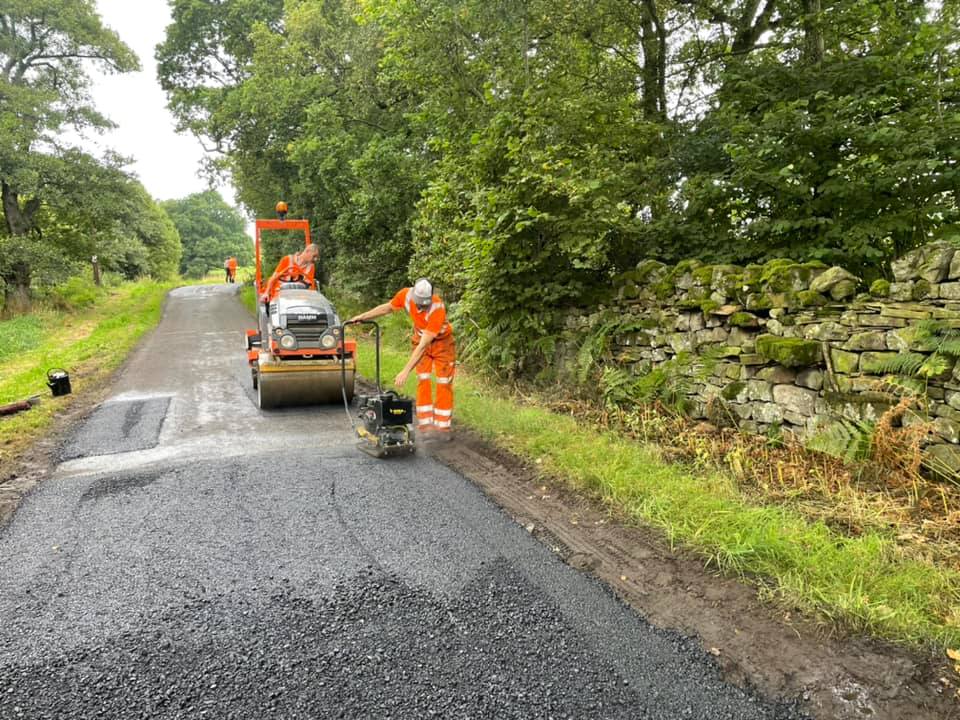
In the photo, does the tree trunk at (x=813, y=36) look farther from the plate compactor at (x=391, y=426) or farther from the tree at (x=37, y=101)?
the tree at (x=37, y=101)

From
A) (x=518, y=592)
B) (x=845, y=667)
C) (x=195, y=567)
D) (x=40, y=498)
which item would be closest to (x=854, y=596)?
(x=845, y=667)

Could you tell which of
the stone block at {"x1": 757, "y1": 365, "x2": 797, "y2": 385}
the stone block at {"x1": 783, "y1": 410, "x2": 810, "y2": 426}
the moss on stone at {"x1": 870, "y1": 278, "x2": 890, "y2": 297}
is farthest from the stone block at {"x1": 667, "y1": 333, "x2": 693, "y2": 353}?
the moss on stone at {"x1": 870, "y1": 278, "x2": 890, "y2": 297}

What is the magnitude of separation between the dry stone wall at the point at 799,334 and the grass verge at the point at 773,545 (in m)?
1.00

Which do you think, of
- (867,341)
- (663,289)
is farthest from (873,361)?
(663,289)

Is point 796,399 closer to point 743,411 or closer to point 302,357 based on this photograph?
point 743,411

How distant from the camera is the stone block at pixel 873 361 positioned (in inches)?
166

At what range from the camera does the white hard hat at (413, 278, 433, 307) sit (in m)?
5.71

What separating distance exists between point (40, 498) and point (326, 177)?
12.0 m

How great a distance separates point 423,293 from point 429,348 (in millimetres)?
634

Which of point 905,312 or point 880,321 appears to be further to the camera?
point 880,321

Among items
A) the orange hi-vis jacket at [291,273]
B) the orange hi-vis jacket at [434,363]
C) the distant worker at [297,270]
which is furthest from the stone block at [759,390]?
the orange hi-vis jacket at [291,273]

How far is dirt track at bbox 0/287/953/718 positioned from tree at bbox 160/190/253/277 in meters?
73.1

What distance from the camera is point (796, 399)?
15.9ft

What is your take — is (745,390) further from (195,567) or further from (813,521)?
(195,567)
